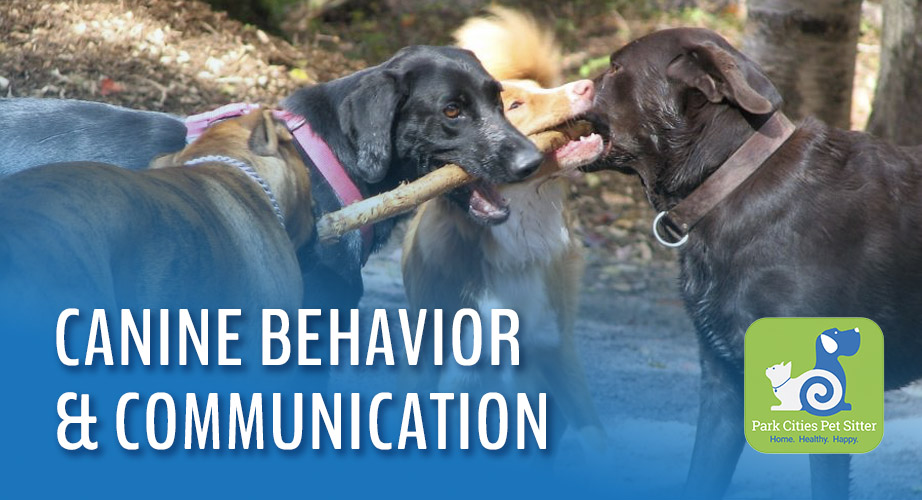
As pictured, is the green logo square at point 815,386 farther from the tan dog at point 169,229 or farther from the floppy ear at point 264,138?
the floppy ear at point 264,138

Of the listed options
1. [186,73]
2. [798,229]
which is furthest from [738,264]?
[186,73]

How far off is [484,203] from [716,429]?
1.34m

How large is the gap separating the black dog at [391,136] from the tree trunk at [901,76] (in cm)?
433

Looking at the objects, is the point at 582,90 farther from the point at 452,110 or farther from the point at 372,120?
the point at 372,120

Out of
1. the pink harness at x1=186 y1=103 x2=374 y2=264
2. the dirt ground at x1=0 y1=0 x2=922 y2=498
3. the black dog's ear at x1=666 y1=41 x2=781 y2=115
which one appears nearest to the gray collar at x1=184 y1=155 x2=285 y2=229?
the pink harness at x1=186 y1=103 x2=374 y2=264

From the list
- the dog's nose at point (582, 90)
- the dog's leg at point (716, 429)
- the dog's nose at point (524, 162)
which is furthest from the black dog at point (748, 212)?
the dog's nose at point (524, 162)

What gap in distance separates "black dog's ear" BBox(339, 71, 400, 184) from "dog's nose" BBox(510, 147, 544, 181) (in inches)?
20.3

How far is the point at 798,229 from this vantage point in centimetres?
400

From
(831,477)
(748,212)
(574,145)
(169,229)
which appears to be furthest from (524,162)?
(169,229)

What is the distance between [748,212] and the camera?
407cm

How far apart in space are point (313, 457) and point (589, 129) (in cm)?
177

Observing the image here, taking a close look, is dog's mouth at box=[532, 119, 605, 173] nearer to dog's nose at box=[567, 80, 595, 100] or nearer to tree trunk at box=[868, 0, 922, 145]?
dog's nose at box=[567, 80, 595, 100]

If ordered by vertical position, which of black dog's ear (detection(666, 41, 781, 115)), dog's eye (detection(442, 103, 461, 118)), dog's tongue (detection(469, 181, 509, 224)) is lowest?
dog's tongue (detection(469, 181, 509, 224))

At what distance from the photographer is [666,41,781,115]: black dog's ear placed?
4.03 meters
